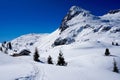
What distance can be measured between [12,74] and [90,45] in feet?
371

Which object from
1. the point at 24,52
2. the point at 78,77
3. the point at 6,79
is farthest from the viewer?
the point at 24,52

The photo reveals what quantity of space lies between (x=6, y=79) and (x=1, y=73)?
11.1 feet

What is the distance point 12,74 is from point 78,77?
9.80m

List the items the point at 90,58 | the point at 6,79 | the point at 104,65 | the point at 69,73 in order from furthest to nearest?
the point at 90,58, the point at 104,65, the point at 69,73, the point at 6,79

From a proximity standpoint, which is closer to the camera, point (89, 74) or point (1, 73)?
point (1, 73)

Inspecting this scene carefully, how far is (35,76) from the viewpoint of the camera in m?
29.3

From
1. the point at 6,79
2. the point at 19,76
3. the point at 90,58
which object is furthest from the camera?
the point at 90,58

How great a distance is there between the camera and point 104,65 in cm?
7031

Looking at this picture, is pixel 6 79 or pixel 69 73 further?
pixel 69 73

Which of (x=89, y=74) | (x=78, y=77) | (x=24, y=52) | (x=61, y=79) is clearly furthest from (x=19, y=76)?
(x=24, y=52)

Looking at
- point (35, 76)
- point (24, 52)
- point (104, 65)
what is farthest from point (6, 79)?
point (24, 52)

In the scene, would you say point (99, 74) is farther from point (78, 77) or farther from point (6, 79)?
point (6, 79)

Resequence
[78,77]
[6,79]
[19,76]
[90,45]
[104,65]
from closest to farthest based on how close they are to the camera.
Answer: [6,79], [19,76], [78,77], [104,65], [90,45]

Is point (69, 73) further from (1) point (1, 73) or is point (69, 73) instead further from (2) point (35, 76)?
(1) point (1, 73)
